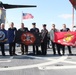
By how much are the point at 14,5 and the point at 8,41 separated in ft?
14.3

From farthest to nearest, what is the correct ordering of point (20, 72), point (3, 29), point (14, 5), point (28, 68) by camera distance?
point (14, 5) < point (3, 29) < point (28, 68) < point (20, 72)

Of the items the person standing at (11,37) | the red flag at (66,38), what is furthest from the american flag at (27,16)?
the person standing at (11,37)

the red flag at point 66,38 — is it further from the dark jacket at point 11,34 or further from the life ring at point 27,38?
the dark jacket at point 11,34

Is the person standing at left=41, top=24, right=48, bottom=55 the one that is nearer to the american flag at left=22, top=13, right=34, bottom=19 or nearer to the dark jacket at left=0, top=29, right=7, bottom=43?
the dark jacket at left=0, top=29, right=7, bottom=43

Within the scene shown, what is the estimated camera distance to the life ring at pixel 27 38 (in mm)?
16750

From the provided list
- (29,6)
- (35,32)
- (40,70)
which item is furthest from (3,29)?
(40,70)

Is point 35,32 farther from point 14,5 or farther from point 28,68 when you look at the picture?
point 28,68

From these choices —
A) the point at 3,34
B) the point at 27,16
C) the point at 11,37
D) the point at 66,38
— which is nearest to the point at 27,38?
the point at 11,37

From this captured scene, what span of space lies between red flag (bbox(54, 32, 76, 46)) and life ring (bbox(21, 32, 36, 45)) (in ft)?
4.47

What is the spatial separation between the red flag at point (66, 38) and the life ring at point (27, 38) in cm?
136

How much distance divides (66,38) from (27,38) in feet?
7.50

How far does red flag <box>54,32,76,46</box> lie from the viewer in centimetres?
1655

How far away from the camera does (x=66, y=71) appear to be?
33.4ft

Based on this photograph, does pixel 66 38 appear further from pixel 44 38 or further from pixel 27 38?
pixel 27 38
